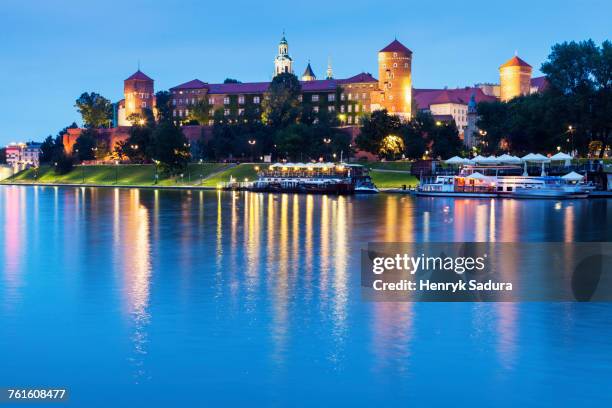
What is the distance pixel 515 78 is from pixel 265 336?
385 ft

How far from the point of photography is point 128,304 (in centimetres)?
1930

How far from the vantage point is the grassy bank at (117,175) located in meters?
95.0

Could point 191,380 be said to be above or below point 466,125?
below

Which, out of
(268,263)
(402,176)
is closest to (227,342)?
(268,263)

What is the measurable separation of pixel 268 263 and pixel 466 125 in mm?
117674

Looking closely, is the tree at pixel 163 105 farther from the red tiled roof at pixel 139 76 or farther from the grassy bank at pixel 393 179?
the grassy bank at pixel 393 179

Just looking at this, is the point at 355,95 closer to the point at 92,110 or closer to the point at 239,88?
the point at 239,88

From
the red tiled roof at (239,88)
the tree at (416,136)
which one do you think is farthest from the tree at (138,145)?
the tree at (416,136)

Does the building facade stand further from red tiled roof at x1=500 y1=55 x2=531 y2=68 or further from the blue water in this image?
the blue water

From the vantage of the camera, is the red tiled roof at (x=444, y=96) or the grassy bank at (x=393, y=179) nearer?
the grassy bank at (x=393, y=179)

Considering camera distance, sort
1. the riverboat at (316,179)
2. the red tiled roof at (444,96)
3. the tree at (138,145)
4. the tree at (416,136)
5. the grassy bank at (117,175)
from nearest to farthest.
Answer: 1. the riverboat at (316,179)
2. the tree at (416,136)
3. the grassy bank at (117,175)
4. the tree at (138,145)
5. the red tiled roof at (444,96)

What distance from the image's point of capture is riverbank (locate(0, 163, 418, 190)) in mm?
80762

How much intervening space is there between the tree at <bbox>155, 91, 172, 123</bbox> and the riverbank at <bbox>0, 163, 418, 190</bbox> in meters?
18.7

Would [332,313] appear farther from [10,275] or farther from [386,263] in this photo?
[10,275]
